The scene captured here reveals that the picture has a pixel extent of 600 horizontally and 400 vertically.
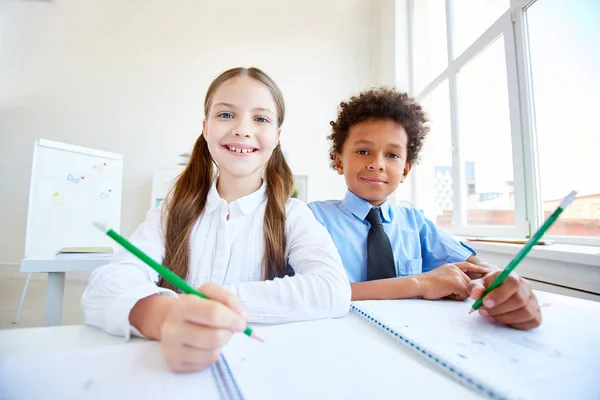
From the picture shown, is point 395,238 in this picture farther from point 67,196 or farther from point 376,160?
point 67,196

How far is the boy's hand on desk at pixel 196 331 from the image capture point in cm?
27

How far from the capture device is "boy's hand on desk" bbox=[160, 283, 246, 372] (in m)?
0.27

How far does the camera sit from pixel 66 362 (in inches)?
10.9

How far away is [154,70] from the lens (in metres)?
2.88

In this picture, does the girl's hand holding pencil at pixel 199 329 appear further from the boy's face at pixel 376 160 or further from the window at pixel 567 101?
the window at pixel 567 101

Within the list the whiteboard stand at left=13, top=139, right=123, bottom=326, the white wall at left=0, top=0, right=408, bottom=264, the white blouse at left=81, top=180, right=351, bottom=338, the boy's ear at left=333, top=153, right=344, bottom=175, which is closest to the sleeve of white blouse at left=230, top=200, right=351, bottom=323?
the white blouse at left=81, top=180, right=351, bottom=338

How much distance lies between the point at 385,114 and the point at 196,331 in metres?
0.84

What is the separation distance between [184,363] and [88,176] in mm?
2239

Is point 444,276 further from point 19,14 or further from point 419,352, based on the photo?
point 19,14

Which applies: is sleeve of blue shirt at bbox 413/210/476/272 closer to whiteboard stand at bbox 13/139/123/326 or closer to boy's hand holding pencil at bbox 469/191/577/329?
boy's hand holding pencil at bbox 469/191/577/329

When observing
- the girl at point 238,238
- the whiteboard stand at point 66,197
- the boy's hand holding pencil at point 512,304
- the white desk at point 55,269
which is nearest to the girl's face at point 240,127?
the girl at point 238,238

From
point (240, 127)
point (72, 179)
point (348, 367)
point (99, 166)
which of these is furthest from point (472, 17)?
point (72, 179)

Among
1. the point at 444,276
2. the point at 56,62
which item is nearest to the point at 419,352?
the point at 444,276

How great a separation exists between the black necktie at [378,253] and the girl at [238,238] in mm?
192
